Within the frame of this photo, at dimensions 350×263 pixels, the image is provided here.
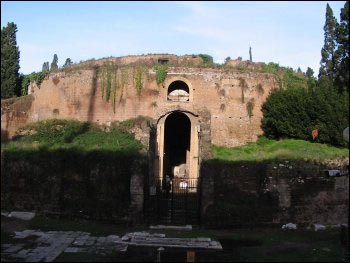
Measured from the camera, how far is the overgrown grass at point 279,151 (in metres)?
16.9

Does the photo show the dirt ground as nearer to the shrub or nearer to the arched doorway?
the shrub

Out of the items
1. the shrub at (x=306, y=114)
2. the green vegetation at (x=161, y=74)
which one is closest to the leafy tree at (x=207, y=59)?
the green vegetation at (x=161, y=74)

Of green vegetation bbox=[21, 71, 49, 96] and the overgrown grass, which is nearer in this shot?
the overgrown grass

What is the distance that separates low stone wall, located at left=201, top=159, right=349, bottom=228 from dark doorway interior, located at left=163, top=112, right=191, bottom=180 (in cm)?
934

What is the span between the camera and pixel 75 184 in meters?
16.2

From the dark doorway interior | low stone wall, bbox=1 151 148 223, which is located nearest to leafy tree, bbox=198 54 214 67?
the dark doorway interior

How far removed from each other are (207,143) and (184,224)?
3.86m

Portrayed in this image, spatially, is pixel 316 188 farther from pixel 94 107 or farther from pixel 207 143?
pixel 94 107

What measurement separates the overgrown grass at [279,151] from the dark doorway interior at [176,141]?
3944mm

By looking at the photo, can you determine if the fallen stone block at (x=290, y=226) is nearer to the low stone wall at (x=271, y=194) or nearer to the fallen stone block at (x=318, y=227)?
the low stone wall at (x=271, y=194)

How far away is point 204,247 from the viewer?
12672 mm

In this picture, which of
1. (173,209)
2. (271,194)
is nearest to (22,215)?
(173,209)

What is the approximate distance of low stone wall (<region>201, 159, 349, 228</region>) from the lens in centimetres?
1583

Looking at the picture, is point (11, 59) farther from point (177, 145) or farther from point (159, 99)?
point (177, 145)
